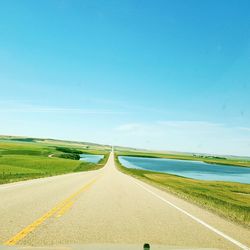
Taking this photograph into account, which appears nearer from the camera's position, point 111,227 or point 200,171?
point 111,227

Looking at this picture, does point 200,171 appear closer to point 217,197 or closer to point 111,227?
point 217,197

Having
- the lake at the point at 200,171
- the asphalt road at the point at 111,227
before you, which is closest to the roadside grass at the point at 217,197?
the asphalt road at the point at 111,227

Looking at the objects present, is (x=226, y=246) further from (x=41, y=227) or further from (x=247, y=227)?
(x=41, y=227)

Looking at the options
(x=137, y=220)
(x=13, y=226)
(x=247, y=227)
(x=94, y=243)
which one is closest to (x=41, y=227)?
(x=13, y=226)

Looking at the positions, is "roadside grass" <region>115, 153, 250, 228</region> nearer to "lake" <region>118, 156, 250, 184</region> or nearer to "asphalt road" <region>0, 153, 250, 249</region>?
"asphalt road" <region>0, 153, 250, 249</region>

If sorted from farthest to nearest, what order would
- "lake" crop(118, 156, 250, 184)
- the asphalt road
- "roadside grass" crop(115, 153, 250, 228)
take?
"lake" crop(118, 156, 250, 184), "roadside grass" crop(115, 153, 250, 228), the asphalt road

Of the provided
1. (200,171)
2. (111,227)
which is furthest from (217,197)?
(200,171)

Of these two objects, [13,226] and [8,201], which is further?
[8,201]

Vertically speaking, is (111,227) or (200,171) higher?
(200,171)

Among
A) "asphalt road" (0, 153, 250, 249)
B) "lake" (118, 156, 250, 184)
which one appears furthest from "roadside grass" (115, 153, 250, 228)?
"lake" (118, 156, 250, 184)

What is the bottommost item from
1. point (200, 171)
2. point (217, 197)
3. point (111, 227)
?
point (217, 197)

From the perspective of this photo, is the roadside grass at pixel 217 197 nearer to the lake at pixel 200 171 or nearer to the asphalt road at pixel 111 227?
the asphalt road at pixel 111 227

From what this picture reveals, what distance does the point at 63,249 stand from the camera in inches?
268

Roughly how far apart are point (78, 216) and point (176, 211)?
13.1ft
